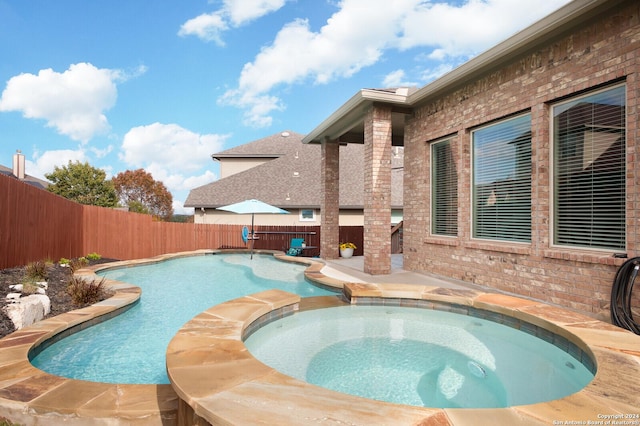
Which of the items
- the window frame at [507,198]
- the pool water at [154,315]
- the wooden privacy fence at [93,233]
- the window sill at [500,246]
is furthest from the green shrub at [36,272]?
the window frame at [507,198]

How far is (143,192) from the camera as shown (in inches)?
1748

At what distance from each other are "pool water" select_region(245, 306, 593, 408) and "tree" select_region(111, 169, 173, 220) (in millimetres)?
42498

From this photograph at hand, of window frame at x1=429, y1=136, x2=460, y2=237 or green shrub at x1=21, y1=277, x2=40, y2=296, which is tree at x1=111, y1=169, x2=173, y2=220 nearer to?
green shrub at x1=21, y1=277, x2=40, y2=296

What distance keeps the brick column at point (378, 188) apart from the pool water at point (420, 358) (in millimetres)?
3067

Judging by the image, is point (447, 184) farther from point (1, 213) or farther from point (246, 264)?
point (1, 213)

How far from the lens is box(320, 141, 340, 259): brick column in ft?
40.5

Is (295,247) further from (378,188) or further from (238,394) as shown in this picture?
(238,394)

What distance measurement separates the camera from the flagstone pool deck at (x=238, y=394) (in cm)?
204

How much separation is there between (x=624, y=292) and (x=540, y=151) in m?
2.43

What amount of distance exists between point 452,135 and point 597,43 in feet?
10.6

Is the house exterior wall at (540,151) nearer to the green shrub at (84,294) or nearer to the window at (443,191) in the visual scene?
the window at (443,191)

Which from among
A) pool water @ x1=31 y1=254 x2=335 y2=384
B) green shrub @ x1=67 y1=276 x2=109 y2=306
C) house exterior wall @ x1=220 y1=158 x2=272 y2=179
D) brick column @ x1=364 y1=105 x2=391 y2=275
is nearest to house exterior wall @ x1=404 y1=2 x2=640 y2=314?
brick column @ x1=364 y1=105 x2=391 y2=275

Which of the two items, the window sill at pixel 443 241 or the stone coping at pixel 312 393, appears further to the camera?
the window sill at pixel 443 241

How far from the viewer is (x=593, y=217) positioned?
529 centimetres
